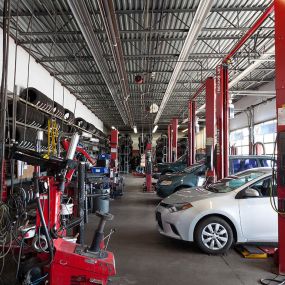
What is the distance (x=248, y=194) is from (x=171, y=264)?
1674mm

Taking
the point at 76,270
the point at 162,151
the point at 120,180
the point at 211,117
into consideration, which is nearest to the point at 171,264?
the point at 76,270

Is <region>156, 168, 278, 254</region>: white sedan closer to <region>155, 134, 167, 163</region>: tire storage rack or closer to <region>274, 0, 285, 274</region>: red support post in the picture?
<region>274, 0, 285, 274</region>: red support post

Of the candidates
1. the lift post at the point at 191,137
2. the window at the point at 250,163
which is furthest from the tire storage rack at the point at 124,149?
the window at the point at 250,163

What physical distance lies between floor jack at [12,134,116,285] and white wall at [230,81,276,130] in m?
14.0

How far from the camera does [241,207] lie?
16.6ft

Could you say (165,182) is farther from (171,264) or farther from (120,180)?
(171,264)

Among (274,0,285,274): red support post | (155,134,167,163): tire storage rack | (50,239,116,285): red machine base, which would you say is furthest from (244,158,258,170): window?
(155,134,167,163): tire storage rack

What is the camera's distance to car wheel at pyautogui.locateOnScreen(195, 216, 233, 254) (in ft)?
16.5

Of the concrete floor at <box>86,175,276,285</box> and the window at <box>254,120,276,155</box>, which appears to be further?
the window at <box>254,120,276,155</box>

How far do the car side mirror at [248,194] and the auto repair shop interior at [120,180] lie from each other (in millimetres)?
19

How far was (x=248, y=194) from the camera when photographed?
16.9ft

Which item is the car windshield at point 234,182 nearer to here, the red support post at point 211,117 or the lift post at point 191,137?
the red support post at point 211,117

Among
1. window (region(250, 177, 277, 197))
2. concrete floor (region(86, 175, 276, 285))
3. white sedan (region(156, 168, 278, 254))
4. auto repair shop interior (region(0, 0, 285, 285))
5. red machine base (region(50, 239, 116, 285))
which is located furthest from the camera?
window (region(250, 177, 277, 197))

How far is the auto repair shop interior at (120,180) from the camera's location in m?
3.51
